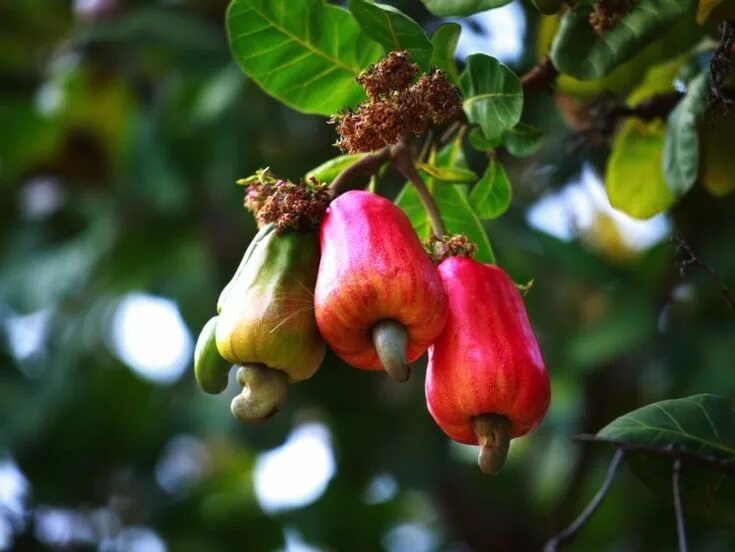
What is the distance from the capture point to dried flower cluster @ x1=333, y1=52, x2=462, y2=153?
41.5 inches

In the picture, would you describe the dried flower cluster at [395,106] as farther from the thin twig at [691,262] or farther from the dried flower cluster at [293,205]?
the thin twig at [691,262]

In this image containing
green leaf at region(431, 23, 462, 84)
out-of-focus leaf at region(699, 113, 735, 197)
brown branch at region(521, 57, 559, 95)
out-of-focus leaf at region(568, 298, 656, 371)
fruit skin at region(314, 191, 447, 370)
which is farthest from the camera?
out-of-focus leaf at region(568, 298, 656, 371)

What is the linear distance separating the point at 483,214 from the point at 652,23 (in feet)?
0.94

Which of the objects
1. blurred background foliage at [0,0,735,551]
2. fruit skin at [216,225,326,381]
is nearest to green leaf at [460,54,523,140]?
fruit skin at [216,225,326,381]

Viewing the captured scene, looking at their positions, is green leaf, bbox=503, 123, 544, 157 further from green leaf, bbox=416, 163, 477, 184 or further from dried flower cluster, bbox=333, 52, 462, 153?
dried flower cluster, bbox=333, 52, 462, 153

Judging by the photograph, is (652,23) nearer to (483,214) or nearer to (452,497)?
(483,214)

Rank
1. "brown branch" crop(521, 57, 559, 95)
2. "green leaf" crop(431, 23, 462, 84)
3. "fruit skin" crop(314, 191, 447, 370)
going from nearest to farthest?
"fruit skin" crop(314, 191, 447, 370) → "green leaf" crop(431, 23, 462, 84) → "brown branch" crop(521, 57, 559, 95)

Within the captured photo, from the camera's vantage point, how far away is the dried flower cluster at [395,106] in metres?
1.05

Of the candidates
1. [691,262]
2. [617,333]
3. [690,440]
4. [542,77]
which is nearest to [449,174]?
[542,77]

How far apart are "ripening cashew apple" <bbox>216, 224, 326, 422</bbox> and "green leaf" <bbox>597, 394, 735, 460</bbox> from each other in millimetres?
290

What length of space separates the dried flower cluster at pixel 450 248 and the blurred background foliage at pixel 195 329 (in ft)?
4.01

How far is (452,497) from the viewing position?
9.16 feet

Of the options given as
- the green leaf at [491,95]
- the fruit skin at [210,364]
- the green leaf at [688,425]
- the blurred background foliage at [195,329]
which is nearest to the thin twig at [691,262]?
the green leaf at [688,425]

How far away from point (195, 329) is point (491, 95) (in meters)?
1.79
